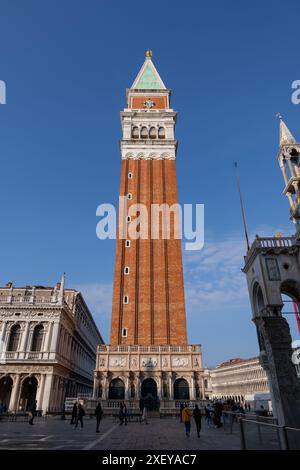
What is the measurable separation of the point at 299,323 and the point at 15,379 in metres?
32.2

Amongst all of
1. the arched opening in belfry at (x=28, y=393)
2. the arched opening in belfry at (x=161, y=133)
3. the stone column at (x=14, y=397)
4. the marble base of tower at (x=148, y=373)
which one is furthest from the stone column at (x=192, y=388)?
the arched opening in belfry at (x=161, y=133)

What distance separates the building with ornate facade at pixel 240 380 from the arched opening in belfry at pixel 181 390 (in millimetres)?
40039

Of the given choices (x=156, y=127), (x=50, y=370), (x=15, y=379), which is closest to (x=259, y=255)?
(x=50, y=370)

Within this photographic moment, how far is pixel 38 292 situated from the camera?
4681 centimetres

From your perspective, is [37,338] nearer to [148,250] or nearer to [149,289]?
[149,289]

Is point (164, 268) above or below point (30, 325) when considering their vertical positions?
above

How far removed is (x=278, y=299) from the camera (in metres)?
18.1

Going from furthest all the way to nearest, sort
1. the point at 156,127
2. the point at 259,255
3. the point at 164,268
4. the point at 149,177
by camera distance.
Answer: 1. the point at 156,127
2. the point at 149,177
3. the point at 164,268
4. the point at 259,255

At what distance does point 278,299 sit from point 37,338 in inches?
1265

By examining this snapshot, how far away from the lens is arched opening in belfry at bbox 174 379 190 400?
35.8 metres

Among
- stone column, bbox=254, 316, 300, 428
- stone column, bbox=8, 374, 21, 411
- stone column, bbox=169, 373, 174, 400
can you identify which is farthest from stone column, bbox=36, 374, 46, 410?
stone column, bbox=254, 316, 300, 428

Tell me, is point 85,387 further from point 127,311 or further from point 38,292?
point 127,311

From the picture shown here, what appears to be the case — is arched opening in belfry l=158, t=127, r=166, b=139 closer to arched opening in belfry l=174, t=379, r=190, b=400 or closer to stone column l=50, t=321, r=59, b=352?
stone column l=50, t=321, r=59, b=352

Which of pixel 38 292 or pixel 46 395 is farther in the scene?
pixel 38 292
